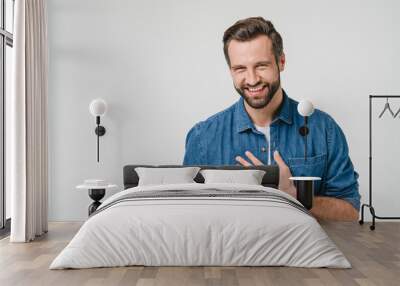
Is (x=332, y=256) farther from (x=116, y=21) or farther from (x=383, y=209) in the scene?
(x=116, y=21)

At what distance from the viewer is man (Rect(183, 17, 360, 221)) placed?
691 cm

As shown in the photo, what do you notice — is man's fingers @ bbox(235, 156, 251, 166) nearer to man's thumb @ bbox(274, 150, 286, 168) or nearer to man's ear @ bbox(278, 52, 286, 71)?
man's thumb @ bbox(274, 150, 286, 168)

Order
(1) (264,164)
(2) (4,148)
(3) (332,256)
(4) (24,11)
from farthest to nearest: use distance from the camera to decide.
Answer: (1) (264,164) < (2) (4,148) < (4) (24,11) < (3) (332,256)

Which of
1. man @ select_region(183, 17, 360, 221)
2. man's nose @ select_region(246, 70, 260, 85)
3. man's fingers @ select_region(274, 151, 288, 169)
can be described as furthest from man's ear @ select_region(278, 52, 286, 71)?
man's fingers @ select_region(274, 151, 288, 169)

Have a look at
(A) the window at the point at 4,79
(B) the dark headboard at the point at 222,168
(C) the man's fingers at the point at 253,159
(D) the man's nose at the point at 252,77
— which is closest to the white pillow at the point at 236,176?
(B) the dark headboard at the point at 222,168

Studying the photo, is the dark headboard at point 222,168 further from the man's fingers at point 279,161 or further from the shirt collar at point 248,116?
the shirt collar at point 248,116

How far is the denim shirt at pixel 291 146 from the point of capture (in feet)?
22.7

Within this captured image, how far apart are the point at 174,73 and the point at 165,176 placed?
55.9 inches

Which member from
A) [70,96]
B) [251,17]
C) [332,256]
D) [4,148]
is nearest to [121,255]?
[332,256]

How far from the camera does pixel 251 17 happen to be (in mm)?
7031

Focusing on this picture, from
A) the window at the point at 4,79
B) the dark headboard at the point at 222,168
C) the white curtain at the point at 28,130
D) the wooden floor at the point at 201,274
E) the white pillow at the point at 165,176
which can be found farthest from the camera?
the dark headboard at the point at 222,168

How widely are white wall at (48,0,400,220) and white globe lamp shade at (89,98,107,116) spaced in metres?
0.23

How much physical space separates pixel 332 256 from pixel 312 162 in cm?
269

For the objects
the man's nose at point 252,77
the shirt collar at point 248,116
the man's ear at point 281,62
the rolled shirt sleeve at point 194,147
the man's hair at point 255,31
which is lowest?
the rolled shirt sleeve at point 194,147
